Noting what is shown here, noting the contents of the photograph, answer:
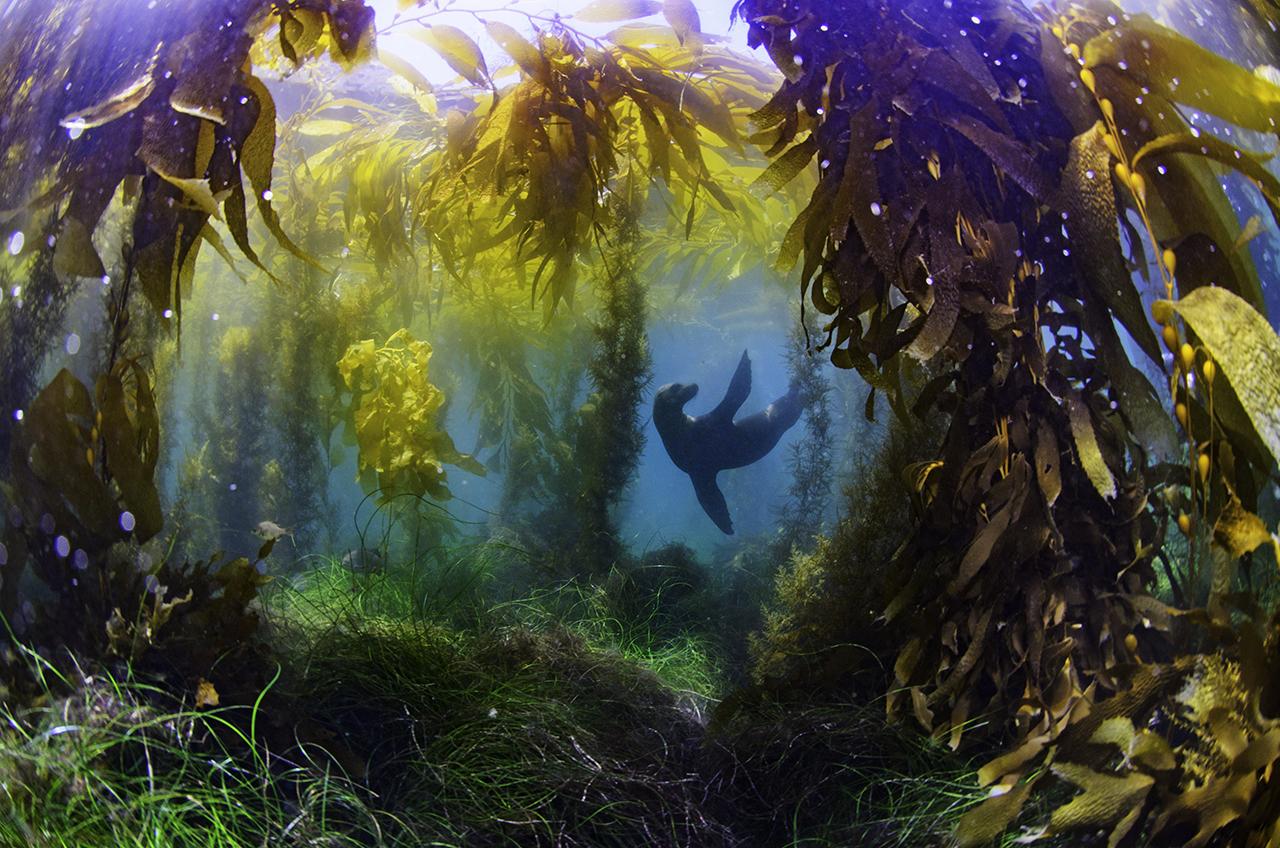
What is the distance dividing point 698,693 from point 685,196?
0.54m

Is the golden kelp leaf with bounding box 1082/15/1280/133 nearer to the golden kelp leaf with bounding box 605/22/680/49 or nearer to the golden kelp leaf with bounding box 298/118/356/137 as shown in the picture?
the golden kelp leaf with bounding box 605/22/680/49

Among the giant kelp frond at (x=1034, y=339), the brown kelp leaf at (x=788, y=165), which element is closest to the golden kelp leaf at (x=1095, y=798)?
the giant kelp frond at (x=1034, y=339)

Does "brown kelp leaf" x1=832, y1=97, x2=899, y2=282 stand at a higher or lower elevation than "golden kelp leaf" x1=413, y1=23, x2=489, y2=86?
lower

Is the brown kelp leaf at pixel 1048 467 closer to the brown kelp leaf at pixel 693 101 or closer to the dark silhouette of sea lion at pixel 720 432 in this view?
the dark silhouette of sea lion at pixel 720 432

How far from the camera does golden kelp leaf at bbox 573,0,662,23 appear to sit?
834mm

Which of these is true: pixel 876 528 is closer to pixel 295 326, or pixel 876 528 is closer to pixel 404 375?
pixel 404 375

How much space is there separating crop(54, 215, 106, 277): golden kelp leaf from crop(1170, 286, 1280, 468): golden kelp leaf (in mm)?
1079

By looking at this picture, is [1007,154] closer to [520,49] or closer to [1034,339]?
[1034,339]

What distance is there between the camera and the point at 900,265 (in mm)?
793

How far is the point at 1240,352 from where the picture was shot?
33.3 inches

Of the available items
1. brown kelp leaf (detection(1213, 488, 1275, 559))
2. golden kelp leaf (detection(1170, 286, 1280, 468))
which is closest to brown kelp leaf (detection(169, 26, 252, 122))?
golden kelp leaf (detection(1170, 286, 1280, 468))

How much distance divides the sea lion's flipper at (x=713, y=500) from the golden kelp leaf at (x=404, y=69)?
49cm

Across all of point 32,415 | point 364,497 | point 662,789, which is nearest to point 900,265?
point 662,789

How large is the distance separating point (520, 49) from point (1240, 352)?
2.50 ft
